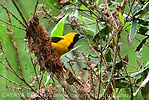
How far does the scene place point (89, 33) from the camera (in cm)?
A: 164

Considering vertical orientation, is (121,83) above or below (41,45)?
below

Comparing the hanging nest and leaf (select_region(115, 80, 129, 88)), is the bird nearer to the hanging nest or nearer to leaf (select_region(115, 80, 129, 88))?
the hanging nest

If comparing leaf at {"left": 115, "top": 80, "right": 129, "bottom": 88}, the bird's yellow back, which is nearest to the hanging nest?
leaf at {"left": 115, "top": 80, "right": 129, "bottom": 88}

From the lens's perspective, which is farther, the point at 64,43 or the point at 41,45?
the point at 64,43

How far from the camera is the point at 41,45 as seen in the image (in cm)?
120

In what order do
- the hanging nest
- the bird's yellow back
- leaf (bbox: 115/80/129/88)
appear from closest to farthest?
1. the hanging nest
2. leaf (bbox: 115/80/129/88)
3. the bird's yellow back

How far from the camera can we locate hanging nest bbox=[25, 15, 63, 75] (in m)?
1.13

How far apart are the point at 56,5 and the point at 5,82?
0.94 m

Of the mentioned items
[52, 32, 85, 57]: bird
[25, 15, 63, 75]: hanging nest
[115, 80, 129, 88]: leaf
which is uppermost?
[25, 15, 63, 75]: hanging nest

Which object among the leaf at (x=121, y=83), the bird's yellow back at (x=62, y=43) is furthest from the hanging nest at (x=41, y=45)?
the bird's yellow back at (x=62, y=43)

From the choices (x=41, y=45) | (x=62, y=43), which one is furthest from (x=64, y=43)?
(x=41, y=45)

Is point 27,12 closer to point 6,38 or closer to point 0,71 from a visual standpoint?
point 6,38

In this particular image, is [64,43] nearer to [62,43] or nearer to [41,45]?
[62,43]

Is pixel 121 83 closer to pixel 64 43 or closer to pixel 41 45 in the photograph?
pixel 41 45
